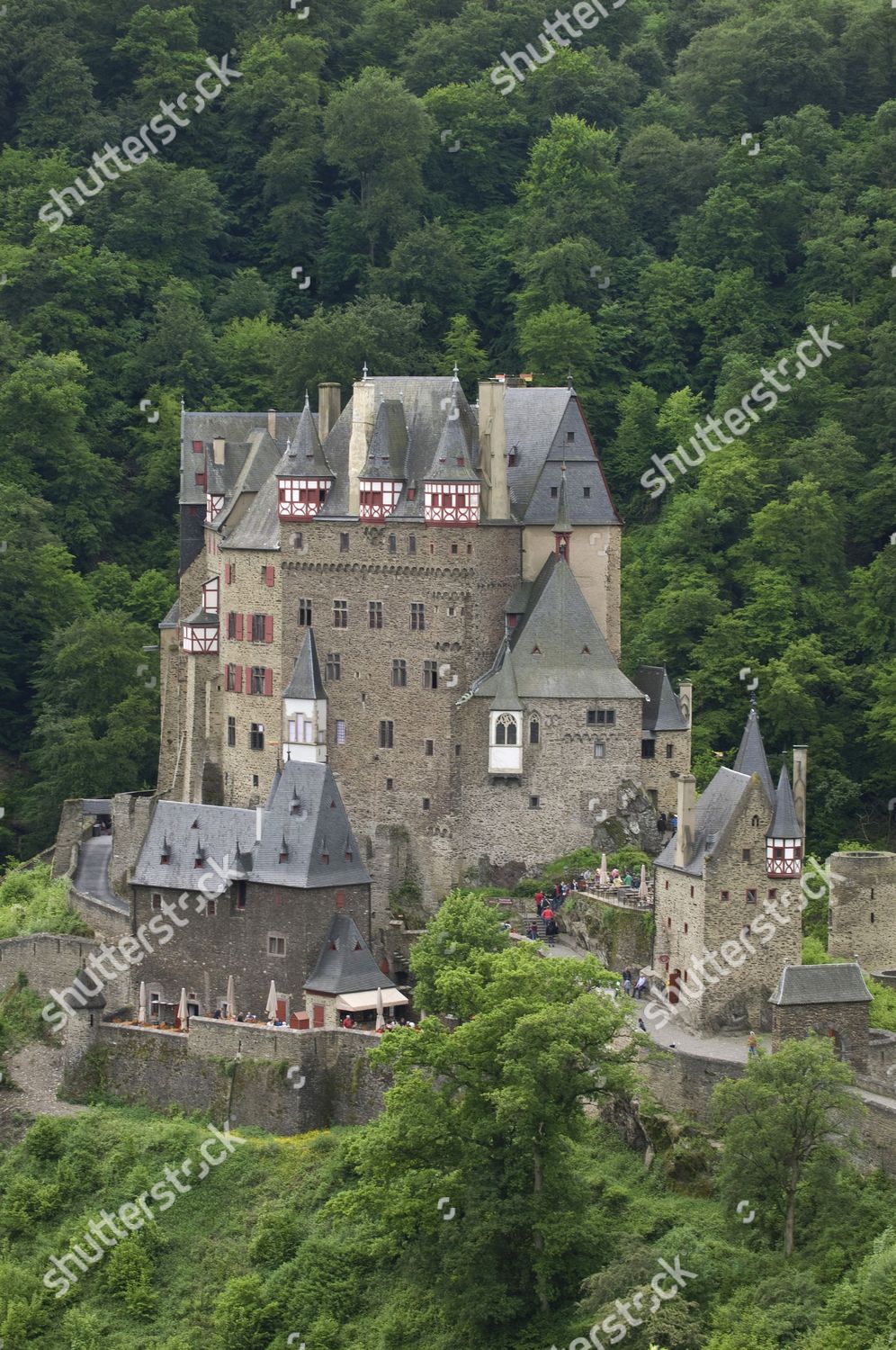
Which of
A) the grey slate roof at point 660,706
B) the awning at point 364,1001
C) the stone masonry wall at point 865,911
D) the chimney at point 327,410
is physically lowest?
the awning at point 364,1001

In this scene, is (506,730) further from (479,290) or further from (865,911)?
(479,290)

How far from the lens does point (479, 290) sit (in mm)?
103312

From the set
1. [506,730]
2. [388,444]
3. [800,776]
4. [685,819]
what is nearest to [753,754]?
[685,819]

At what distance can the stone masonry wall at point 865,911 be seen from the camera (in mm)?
70938

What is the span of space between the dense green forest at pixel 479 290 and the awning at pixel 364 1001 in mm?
15637

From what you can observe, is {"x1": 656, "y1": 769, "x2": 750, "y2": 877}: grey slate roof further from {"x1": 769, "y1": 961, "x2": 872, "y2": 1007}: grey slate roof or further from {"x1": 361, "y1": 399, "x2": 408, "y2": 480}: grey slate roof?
{"x1": 361, "y1": 399, "x2": 408, "y2": 480}: grey slate roof

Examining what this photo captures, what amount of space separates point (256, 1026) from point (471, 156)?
47.0m

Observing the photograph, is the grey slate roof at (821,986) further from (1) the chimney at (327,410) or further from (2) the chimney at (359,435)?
(1) the chimney at (327,410)

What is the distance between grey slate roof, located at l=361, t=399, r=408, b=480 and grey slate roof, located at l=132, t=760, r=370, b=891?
819cm

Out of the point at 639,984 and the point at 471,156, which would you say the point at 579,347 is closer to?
the point at 471,156

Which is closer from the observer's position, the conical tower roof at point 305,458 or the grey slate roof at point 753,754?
the grey slate roof at point 753,754

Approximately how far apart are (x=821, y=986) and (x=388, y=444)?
20.1 metres

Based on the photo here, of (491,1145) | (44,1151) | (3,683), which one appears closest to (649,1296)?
(491,1145)

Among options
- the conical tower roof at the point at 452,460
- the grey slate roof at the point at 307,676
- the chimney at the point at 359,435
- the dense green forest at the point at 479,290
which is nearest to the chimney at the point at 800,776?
the dense green forest at the point at 479,290
